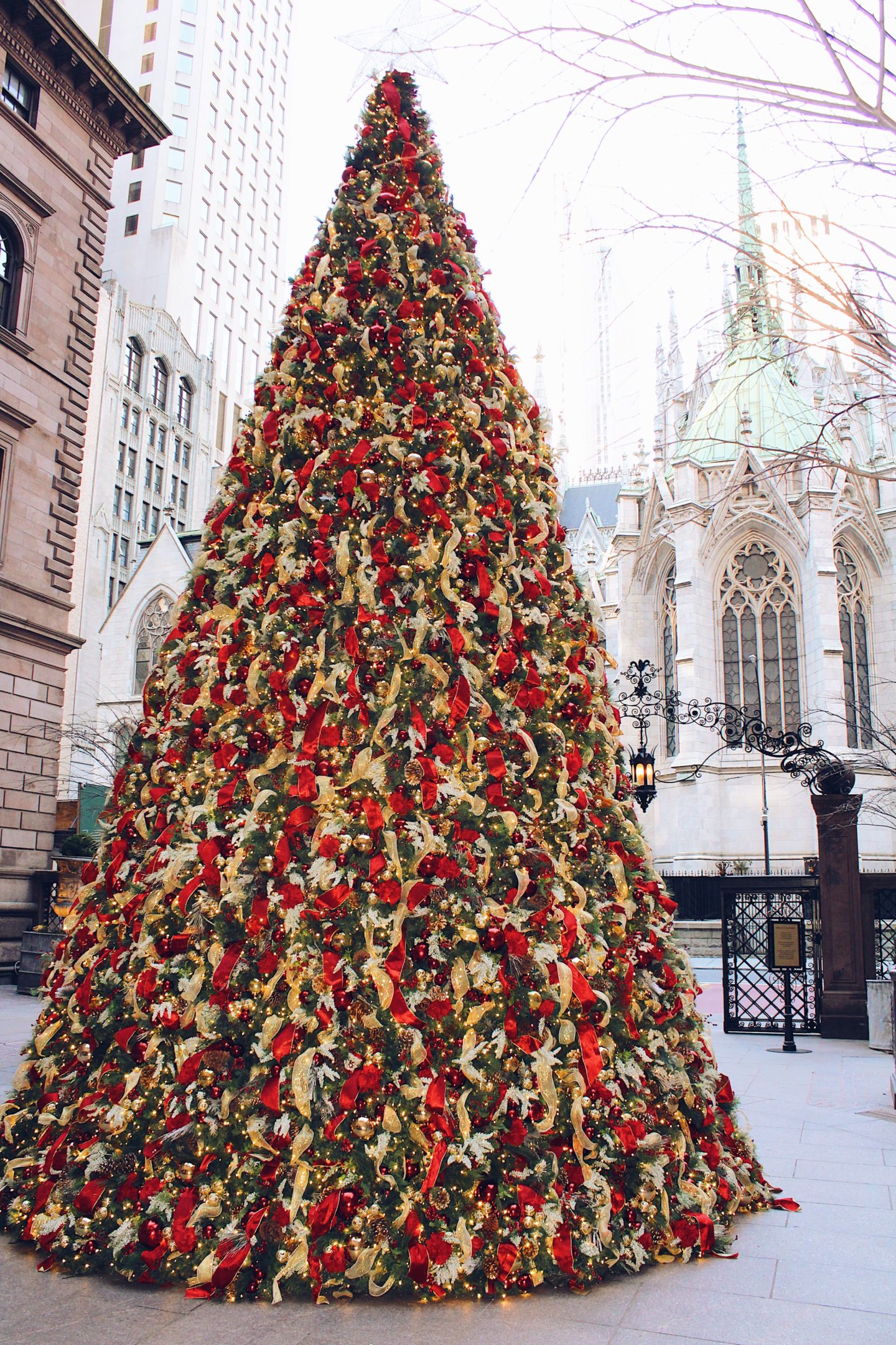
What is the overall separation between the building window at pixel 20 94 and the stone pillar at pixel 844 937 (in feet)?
66.5

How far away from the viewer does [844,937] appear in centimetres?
1246

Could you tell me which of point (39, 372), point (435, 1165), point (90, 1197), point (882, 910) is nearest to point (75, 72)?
point (39, 372)

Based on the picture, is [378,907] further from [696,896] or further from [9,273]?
[696,896]

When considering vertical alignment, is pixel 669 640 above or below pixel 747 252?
above

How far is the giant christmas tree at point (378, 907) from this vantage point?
3.67 metres

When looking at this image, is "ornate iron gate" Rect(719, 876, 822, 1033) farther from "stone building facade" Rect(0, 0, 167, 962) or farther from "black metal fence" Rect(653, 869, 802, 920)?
"black metal fence" Rect(653, 869, 802, 920)

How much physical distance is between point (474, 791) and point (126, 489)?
4767cm

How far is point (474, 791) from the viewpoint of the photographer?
161 inches

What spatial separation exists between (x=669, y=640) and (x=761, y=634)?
346cm

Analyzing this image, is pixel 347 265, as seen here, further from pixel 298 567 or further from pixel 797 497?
pixel 797 497

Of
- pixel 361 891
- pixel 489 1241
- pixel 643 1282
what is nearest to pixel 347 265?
pixel 361 891

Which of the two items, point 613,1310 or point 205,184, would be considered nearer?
point 613,1310

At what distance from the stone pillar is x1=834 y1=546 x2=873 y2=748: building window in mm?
21425

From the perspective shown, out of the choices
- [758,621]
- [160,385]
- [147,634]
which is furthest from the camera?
[160,385]
